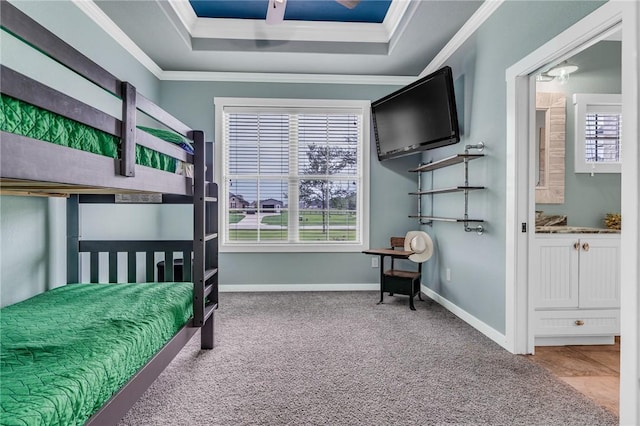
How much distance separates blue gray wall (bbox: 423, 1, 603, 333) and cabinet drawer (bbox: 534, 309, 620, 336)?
315 millimetres

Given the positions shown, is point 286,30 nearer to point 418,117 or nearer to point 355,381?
point 418,117

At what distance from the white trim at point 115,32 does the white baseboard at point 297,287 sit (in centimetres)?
258

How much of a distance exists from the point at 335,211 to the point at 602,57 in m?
2.93

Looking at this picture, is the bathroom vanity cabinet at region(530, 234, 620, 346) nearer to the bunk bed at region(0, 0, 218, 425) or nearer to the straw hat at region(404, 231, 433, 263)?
the straw hat at region(404, 231, 433, 263)

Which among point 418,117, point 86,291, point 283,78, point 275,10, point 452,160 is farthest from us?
point 283,78

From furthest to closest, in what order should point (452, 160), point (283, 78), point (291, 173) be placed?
point (291, 173) < point (283, 78) < point (452, 160)

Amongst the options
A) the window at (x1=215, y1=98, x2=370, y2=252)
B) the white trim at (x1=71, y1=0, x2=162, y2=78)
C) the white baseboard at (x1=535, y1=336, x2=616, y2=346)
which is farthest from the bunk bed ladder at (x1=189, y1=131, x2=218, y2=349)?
the white baseboard at (x1=535, y1=336, x2=616, y2=346)

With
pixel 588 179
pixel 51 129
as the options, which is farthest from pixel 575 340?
pixel 51 129

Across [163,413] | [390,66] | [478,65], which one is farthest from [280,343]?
[390,66]

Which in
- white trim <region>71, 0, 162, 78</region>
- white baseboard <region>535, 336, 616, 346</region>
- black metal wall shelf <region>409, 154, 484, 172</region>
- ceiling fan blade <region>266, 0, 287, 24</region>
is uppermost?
white trim <region>71, 0, 162, 78</region>

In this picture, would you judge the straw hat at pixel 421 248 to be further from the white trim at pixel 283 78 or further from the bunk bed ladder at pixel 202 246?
the bunk bed ladder at pixel 202 246

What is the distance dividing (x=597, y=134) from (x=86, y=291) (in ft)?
13.9

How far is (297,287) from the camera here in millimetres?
4273

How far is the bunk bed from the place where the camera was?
3.03 feet
